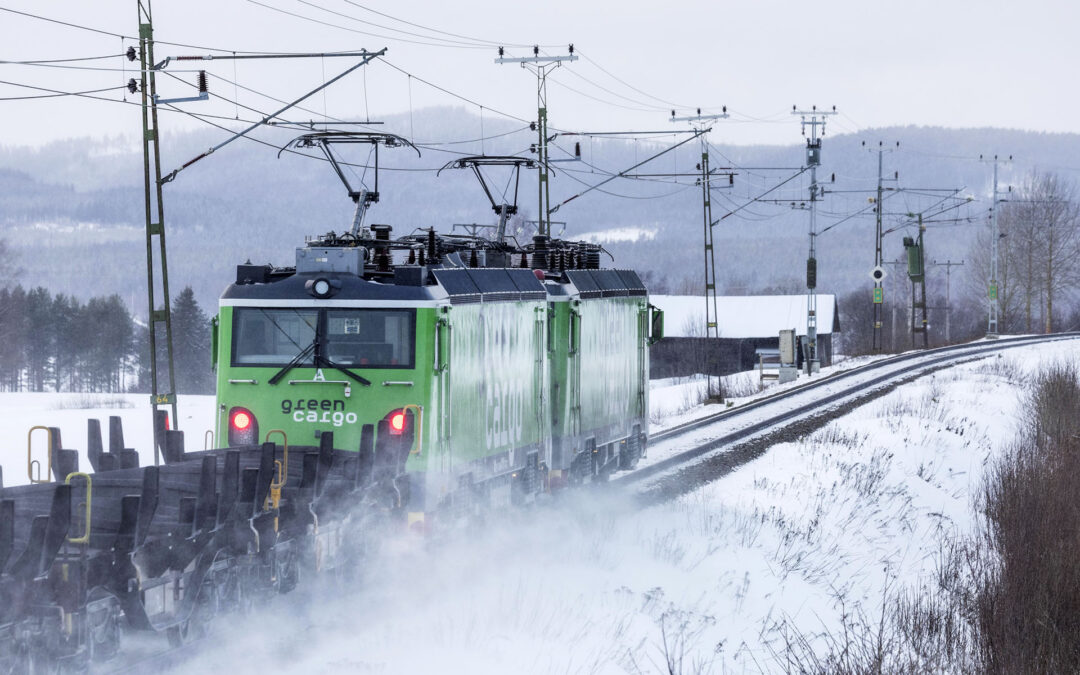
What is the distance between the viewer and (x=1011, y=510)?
16.2 metres

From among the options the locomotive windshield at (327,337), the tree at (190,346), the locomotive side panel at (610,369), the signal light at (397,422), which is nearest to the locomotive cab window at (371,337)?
the locomotive windshield at (327,337)

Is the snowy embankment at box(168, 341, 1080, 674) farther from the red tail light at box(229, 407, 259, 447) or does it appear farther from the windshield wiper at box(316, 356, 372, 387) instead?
the red tail light at box(229, 407, 259, 447)

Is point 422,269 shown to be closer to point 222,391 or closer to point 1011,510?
point 222,391

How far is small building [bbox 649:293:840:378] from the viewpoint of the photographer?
8594 cm

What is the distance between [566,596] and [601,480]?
701 cm

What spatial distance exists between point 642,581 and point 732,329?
75.6 meters

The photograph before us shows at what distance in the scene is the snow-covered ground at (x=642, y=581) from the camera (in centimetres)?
997

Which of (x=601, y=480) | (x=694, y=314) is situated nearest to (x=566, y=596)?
(x=601, y=480)

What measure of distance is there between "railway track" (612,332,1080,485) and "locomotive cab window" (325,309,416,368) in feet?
27.8

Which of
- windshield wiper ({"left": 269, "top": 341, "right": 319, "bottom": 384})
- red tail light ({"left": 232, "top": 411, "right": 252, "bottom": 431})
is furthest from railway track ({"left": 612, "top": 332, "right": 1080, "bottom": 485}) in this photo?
red tail light ({"left": 232, "top": 411, "right": 252, "bottom": 431})

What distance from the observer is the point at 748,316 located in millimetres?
89312

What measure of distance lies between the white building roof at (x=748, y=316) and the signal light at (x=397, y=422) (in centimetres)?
7519

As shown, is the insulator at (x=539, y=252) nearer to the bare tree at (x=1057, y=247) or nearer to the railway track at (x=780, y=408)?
the railway track at (x=780, y=408)

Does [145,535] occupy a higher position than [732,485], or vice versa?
[145,535]
